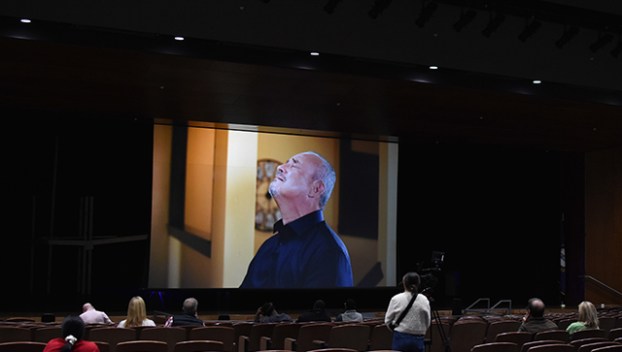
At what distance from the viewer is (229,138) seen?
52.5ft

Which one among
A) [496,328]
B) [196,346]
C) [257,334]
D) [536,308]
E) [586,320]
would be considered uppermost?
[536,308]

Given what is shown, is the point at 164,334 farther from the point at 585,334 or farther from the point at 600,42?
the point at 600,42

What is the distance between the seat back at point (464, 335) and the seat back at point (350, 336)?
41.1 inches

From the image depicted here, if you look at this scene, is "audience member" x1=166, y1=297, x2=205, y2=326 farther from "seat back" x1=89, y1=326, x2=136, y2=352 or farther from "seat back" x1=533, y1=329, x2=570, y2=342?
"seat back" x1=533, y1=329, x2=570, y2=342

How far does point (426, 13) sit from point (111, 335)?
6569mm

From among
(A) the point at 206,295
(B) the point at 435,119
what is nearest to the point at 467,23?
(B) the point at 435,119

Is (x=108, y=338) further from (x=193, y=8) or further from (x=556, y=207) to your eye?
(x=556, y=207)

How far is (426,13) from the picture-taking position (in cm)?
1109

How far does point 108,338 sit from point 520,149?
1414 cm

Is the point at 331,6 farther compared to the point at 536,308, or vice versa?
the point at 331,6

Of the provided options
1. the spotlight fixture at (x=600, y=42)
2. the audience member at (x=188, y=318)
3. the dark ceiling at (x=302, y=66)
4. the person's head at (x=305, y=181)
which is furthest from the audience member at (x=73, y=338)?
the person's head at (x=305, y=181)

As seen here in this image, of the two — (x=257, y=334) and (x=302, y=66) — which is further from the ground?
(x=302, y=66)

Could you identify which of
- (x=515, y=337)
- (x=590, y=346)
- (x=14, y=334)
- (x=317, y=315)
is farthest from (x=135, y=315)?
(x=590, y=346)

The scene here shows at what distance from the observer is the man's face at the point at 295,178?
16266 mm
